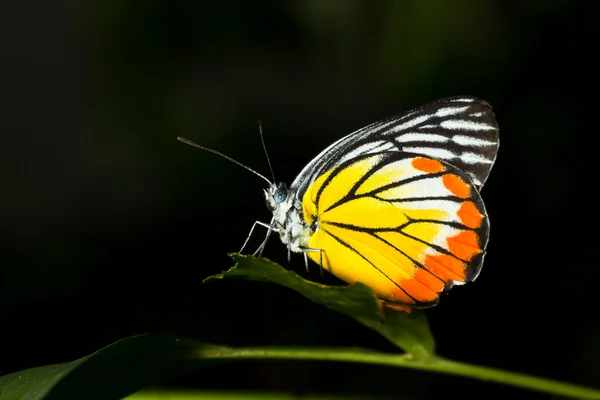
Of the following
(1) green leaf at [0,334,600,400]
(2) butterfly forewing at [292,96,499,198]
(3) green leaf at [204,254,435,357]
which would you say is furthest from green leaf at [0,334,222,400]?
(2) butterfly forewing at [292,96,499,198]

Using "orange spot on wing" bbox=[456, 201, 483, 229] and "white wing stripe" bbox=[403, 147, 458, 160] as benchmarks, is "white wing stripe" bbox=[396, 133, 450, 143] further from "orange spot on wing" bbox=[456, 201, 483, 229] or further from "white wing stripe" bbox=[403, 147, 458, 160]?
"orange spot on wing" bbox=[456, 201, 483, 229]

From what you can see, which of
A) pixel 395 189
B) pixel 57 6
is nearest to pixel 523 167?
pixel 395 189

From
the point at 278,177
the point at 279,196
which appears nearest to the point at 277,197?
the point at 279,196

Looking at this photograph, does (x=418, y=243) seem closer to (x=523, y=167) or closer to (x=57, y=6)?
(x=523, y=167)

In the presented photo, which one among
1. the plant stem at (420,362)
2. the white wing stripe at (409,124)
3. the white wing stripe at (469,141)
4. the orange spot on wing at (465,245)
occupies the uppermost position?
the white wing stripe at (409,124)

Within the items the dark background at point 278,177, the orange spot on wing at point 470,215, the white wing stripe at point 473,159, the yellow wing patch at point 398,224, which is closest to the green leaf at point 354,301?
the yellow wing patch at point 398,224

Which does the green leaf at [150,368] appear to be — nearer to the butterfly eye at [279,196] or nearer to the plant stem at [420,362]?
the plant stem at [420,362]
